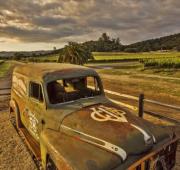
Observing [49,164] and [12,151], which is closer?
[49,164]

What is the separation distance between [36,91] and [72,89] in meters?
0.93

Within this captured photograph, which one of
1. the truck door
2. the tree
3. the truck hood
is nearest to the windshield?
the truck door

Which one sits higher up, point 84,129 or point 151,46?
point 151,46

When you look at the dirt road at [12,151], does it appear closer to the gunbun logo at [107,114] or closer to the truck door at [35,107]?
the truck door at [35,107]

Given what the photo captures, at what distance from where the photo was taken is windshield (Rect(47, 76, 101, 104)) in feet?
16.7

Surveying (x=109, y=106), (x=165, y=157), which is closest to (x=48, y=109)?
(x=109, y=106)

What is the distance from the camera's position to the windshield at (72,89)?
5.09 m

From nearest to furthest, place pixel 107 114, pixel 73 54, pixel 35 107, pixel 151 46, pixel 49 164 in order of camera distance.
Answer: pixel 49 164 → pixel 107 114 → pixel 35 107 → pixel 73 54 → pixel 151 46

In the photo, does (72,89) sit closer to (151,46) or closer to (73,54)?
(73,54)

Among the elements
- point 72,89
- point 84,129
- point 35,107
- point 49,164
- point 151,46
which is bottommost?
point 49,164

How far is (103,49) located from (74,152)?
13677 centimetres

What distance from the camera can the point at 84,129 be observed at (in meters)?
4.07

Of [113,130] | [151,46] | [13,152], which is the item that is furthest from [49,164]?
[151,46]

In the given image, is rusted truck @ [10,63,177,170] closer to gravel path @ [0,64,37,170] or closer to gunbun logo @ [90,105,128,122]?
gunbun logo @ [90,105,128,122]
